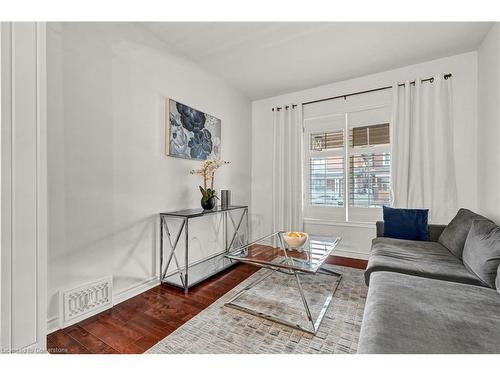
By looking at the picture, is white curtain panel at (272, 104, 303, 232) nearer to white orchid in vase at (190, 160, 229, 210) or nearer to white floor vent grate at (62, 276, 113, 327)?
white orchid in vase at (190, 160, 229, 210)

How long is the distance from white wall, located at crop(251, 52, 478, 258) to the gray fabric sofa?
4.38 feet

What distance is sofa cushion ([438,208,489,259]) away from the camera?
185cm

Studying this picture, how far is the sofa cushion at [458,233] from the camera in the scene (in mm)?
1854

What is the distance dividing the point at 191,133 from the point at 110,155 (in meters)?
0.97

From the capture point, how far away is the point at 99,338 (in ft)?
4.81

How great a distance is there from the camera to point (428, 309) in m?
1.09

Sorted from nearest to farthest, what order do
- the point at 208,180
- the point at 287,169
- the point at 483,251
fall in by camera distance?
the point at 483,251 < the point at 208,180 < the point at 287,169

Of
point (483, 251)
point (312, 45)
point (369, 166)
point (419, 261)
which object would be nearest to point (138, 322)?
point (419, 261)

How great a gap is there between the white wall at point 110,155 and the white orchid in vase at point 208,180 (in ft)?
0.45

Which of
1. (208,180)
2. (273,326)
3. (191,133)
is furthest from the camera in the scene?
(208,180)

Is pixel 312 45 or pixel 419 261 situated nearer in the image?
pixel 419 261

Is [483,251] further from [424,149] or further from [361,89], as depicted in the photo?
[361,89]

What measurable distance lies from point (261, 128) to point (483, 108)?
8.92 feet
